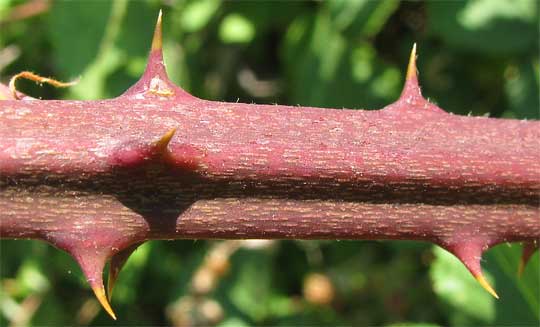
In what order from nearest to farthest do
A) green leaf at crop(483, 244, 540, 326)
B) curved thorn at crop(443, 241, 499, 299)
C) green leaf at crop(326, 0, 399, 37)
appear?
curved thorn at crop(443, 241, 499, 299)
green leaf at crop(483, 244, 540, 326)
green leaf at crop(326, 0, 399, 37)

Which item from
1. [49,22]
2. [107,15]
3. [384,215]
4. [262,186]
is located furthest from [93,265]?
[49,22]

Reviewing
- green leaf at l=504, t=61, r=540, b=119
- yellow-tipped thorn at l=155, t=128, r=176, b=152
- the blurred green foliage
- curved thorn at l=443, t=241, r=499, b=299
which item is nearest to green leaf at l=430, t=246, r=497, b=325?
the blurred green foliage

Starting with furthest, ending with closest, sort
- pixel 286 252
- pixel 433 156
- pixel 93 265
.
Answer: pixel 286 252 → pixel 433 156 → pixel 93 265

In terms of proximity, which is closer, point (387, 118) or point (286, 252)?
point (387, 118)

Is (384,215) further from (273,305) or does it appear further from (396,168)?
(273,305)

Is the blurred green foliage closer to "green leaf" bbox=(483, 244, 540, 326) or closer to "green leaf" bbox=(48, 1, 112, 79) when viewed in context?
"green leaf" bbox=(48, 1, 112, 79)

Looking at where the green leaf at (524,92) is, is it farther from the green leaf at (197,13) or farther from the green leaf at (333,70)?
the green leaf at (197,13)
